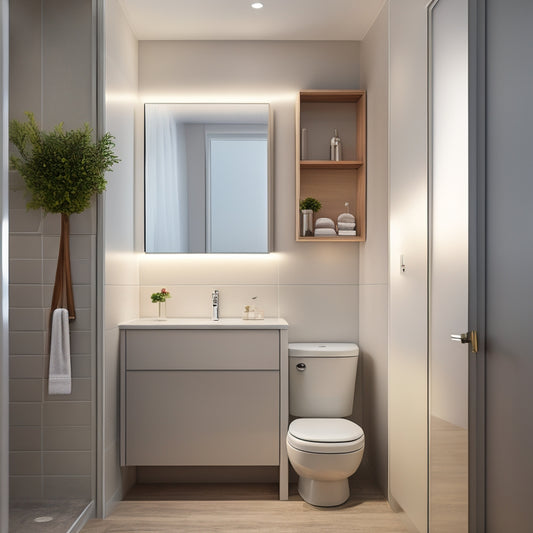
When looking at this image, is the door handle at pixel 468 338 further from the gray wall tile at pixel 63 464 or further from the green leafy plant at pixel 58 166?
the gray wall tile at pixel 63 464

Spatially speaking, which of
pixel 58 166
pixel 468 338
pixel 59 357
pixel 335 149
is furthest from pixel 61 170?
pixel 468 338

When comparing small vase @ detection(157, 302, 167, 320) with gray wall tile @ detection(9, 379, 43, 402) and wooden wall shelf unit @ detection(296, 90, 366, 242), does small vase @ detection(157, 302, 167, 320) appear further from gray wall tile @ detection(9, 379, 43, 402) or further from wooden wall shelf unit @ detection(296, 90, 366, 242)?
wooden wall shelf unit @ detection(296, 90, 366, 242)

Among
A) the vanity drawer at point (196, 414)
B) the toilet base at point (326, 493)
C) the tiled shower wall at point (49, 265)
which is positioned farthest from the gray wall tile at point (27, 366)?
the toilet base at point (326, 493)

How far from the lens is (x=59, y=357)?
→ 2750 mm

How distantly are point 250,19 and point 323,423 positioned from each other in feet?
7.60

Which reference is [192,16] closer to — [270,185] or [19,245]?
[270,185]

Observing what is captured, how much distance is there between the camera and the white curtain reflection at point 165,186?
141 inches

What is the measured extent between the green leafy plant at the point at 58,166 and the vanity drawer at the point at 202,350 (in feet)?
2.68

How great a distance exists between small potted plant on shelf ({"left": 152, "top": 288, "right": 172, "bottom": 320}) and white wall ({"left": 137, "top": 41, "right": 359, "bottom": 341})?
0.10 m

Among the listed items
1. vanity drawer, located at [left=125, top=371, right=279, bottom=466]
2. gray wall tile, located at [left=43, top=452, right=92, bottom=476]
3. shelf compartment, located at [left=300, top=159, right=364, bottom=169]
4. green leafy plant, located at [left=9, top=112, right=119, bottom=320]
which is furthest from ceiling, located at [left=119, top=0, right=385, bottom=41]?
gray wall tile, located at [left=43, top=452, right=92, bottom=476]

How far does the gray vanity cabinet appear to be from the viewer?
3.13 m

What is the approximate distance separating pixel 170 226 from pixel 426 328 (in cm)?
180

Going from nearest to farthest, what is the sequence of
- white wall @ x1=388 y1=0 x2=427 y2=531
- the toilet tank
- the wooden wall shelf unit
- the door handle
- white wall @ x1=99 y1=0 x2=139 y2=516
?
the door handle → white wall @ x1=388 y1=0 x2=427 y2=531 → white wall @ x1=99 y1=0 x2=139 y2=516 → the toilet tank → the wooden wall shelf unit

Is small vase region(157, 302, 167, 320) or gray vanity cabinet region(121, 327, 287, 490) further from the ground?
small vase region(157, 302, 167, 320)
